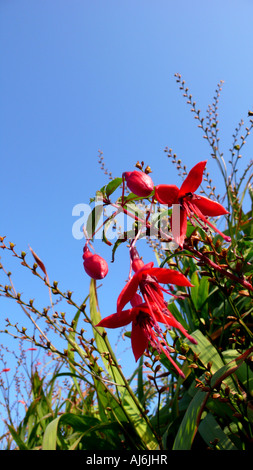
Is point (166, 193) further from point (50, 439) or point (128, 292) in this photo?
point (50, 439)

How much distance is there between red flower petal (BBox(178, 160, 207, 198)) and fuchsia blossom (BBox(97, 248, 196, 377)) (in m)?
0.17

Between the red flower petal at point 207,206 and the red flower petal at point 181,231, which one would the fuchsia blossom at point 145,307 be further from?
the red flower petal at point 207,206

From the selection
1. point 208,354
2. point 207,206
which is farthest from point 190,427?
point 207,206

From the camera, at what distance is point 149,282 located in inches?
28.5

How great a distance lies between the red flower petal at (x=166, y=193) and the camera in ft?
2.25

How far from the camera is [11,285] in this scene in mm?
1095

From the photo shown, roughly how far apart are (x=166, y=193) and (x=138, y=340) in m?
0.33

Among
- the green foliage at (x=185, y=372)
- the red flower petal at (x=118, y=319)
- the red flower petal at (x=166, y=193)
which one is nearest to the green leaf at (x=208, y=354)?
the green foliage at (x=185, y=372)

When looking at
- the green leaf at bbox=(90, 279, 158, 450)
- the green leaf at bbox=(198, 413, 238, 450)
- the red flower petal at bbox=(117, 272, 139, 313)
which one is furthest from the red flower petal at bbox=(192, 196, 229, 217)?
the green leaf at bbox=(198, 413, 238, 450)

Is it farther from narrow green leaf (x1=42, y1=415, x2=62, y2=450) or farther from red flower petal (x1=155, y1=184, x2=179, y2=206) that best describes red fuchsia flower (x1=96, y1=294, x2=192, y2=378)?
narrow green leaf (x1=42, y1=415, x2=62, y2=450)
